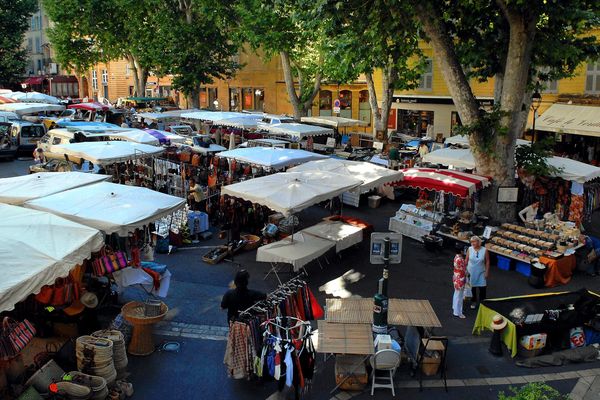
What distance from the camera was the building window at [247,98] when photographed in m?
43.3

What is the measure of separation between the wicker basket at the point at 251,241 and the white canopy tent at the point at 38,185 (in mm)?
3655

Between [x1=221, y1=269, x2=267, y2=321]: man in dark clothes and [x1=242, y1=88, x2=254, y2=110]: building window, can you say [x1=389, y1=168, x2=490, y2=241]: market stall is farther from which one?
[x1=242, y1=88, x2=254, y2=110]: building window

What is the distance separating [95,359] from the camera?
7527 mm

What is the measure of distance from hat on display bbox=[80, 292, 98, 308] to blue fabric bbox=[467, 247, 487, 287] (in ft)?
22.0

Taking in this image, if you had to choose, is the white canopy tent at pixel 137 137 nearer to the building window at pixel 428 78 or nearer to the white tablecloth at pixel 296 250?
the white tablecloth at pixel 296 250

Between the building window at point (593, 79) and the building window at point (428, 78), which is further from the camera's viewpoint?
the building window at point (428, 78)

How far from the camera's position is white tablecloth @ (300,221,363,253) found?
1295 centimetres

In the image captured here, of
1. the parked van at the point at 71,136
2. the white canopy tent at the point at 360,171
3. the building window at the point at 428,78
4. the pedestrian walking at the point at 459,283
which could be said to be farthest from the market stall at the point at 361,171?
the building window at the point at 428,78

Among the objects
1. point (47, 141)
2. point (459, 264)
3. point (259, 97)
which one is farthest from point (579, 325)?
point (259, 97)

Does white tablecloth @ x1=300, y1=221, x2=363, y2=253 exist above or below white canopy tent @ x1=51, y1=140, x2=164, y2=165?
below

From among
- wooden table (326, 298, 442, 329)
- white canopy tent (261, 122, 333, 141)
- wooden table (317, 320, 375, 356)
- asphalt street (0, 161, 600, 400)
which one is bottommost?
asphalt street (0, 161, 600, 400)

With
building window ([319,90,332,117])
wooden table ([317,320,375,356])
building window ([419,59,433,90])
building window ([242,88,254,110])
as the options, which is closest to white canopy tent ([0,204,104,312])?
wooden table ([317,320,375,356])

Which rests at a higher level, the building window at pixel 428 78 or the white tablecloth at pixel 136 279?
the building window at pixel 428 78

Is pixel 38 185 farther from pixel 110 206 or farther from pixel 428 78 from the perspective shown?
pixel 428 78
